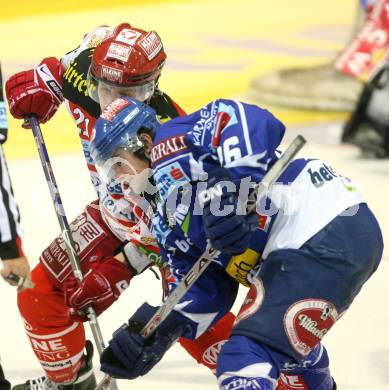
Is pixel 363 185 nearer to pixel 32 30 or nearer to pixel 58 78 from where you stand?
pixel 58 78

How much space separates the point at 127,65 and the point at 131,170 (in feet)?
1.44

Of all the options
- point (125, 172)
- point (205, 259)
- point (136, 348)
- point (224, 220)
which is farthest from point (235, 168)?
point (136, 348)

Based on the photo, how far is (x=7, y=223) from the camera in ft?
10.3

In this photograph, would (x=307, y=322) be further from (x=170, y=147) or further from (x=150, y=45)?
(x=150, y=45)

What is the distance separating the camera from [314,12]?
429 inches

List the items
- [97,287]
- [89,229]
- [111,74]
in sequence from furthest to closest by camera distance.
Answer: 1. [89,229]
2. [97,287]
3. [111,74]

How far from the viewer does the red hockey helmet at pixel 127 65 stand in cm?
342

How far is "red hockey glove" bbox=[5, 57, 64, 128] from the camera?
12.5 feet

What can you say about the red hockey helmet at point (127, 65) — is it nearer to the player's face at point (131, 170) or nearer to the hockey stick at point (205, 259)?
the player's face at point (131, 170)

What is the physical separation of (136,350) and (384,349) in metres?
1.33

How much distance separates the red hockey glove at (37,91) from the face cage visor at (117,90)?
1.16ft

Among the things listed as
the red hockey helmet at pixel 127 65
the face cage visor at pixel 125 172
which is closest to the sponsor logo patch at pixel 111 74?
the red hockey helmet at pixel 127 65

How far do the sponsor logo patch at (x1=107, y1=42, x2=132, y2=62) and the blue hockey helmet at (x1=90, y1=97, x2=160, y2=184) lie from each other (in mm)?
272

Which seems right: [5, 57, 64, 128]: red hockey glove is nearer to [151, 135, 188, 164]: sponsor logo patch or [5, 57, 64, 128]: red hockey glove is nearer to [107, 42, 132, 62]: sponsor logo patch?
[107, 42, 132, 62]: sponsor logo patch
